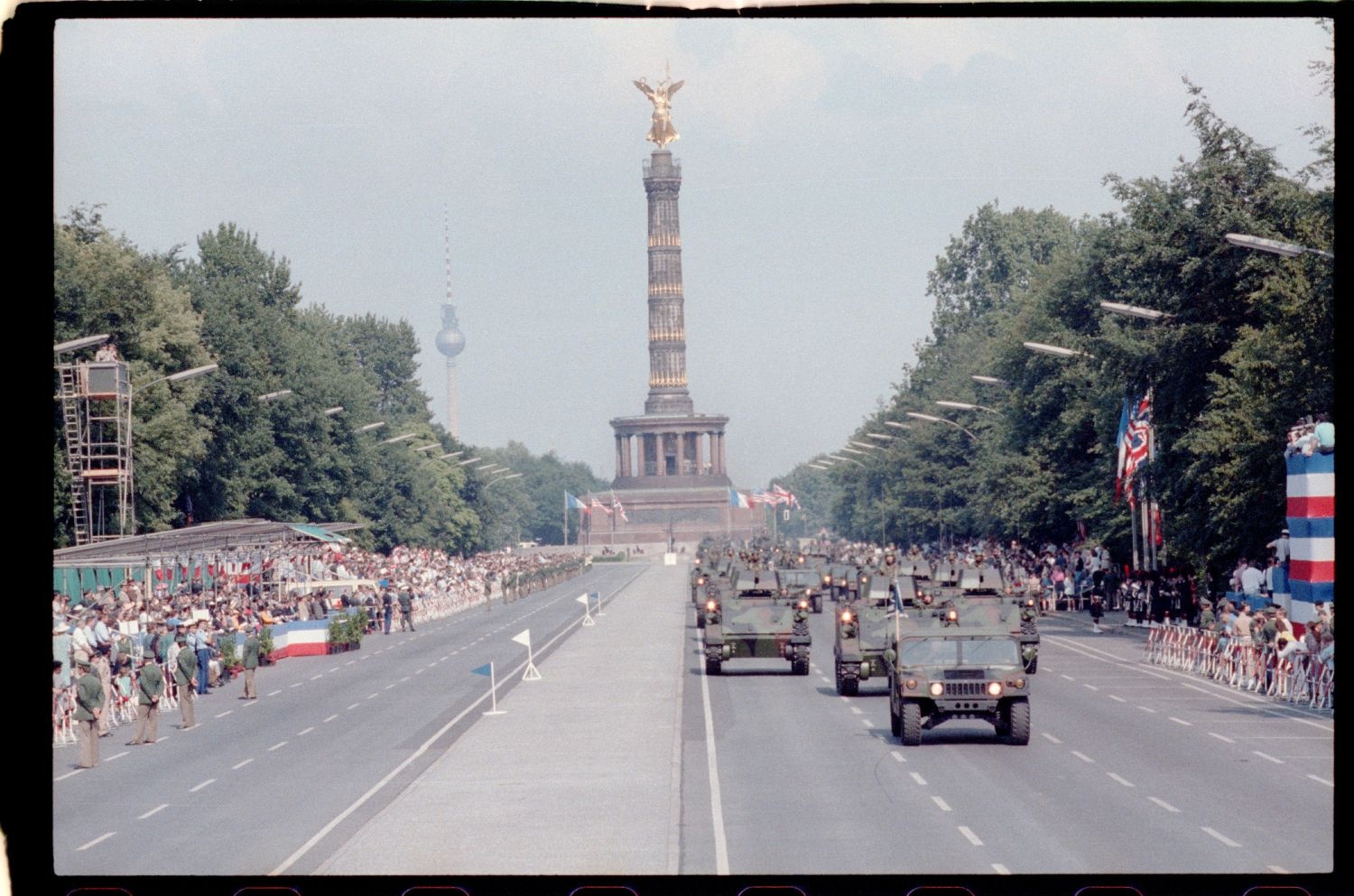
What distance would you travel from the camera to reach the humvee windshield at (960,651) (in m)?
32.7

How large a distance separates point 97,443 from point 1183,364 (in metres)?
32.4

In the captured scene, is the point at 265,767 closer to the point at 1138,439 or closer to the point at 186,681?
the point at 186,681

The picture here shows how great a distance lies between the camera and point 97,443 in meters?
63.0

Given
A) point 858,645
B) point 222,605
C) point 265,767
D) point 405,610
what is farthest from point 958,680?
point 405,610

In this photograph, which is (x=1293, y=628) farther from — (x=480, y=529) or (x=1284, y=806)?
(x=480, y=529)

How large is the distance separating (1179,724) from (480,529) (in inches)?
5704

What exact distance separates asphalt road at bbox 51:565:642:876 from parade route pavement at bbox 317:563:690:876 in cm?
77

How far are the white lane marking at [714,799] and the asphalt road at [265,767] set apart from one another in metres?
4.12

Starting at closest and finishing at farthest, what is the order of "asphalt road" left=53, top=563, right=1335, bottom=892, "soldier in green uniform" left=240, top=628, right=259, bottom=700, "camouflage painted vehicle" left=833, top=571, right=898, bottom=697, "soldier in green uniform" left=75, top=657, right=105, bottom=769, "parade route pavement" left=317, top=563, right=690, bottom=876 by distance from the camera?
"parade route pavement" left=317, top=563, right=690, bottom=876 → "asphalt road" left=53, top=563, right=1335, bottom=892 → "soldier in green uniform" left=75, top=657, right=105, bottom=769 → "camouflage painted vehicle" left=833, top=571, right=898, bottom=697 → "soldier in green uniform" left=240, top=628, right=259, bottom=700

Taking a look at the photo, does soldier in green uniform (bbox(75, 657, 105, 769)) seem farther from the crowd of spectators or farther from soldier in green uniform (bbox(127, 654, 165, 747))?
soldier in green uniform (bbox(127, 654, 165, 747))

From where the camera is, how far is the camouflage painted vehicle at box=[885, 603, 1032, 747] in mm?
32656

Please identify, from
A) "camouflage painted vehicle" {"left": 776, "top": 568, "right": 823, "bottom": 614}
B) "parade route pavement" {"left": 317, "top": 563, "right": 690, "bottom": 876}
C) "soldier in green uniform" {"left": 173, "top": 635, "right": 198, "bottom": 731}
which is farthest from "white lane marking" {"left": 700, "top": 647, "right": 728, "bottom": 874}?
"camouflage painted vehicle" {"left": 776, "top": 568, "right": 823, "bottom": 614}

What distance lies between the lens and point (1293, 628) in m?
43.8
